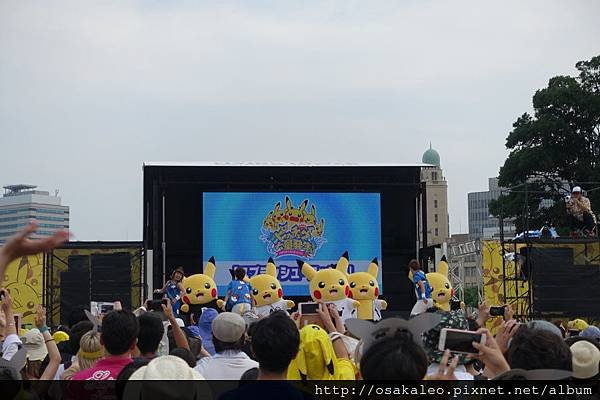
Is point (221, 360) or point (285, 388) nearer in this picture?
point (285, 388)

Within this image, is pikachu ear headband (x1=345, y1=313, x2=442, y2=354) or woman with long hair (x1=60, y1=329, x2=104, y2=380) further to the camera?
woman with long hair (x1=60, y1=329, x2=104, y2=380)

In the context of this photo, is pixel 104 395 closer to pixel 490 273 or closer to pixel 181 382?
pixel 181 382

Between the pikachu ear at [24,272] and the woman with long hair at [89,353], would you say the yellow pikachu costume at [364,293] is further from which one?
the woman with long hair at [89,353]

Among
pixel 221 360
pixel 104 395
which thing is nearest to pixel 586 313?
pixel 221 360

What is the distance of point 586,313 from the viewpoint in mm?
12938

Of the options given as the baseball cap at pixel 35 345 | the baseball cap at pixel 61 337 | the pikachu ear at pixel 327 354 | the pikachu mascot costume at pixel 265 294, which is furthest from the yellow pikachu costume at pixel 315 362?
the pikachu mascot costume at pixel 265 294

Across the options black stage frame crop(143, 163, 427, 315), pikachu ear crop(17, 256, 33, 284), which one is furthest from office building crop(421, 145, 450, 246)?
pikachu ear crop(17, 256, 33, 284)

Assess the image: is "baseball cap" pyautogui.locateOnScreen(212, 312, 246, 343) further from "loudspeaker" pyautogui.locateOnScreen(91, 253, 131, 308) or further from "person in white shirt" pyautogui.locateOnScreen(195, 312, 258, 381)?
"loudspeaker" pyautogui.locateOnScreen(91, 253, 131, 308)

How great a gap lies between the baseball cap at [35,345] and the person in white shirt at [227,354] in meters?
1.04

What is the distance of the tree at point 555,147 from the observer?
92.2ft

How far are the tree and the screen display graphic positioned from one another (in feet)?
37.3

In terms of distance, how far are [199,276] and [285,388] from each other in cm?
1168

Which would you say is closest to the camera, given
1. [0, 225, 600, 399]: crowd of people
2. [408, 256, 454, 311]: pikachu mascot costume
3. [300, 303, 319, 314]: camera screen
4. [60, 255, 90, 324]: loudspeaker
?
[0, 225, 600, 399]: crowd of people

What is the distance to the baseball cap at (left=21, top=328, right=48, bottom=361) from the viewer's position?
4.89m
